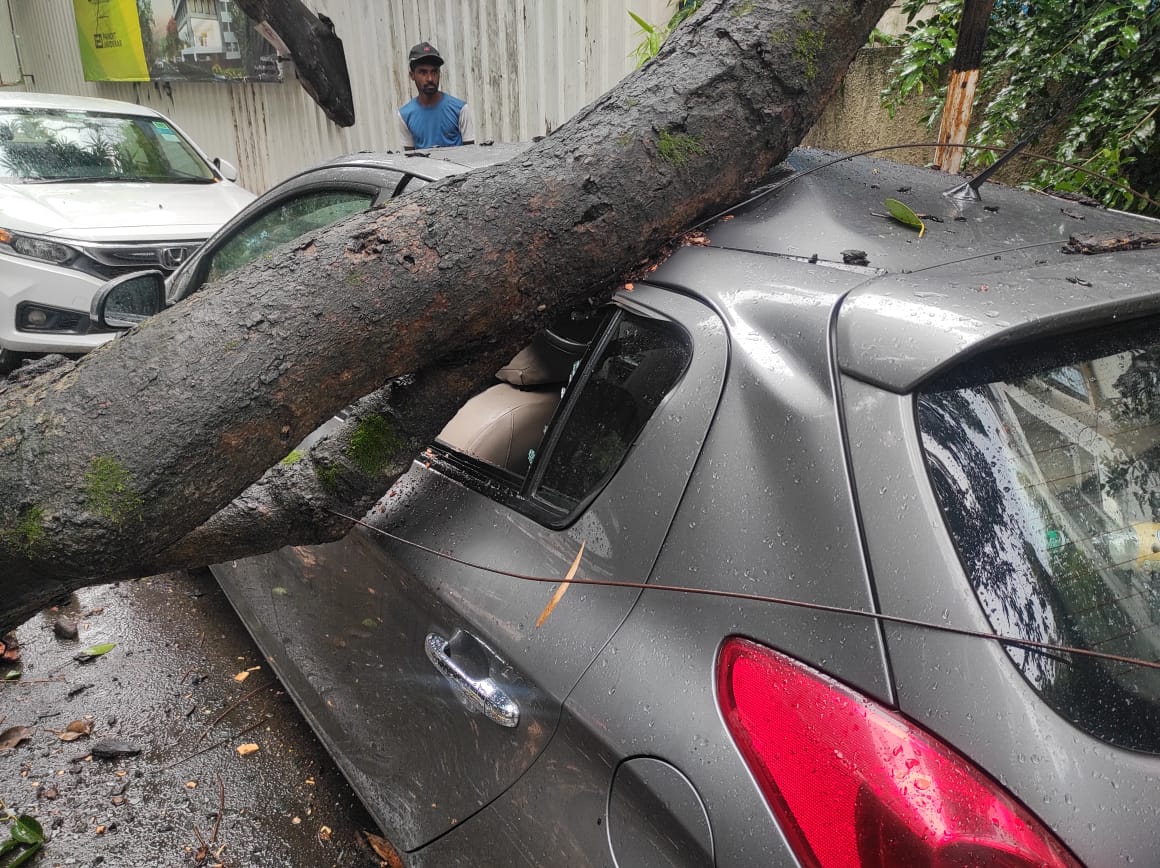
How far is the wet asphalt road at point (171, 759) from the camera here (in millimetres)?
2330

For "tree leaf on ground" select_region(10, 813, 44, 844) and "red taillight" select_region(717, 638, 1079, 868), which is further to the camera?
"tree leaf on ground" select_region(10, 813, 44, 844)

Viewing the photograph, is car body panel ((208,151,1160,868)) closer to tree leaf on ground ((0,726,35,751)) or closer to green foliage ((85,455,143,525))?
green foliage ((85,455,143,525))

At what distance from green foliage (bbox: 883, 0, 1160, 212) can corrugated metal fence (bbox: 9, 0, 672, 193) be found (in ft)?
7.01

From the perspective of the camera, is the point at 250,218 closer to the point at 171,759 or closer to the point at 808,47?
Answer: the point at 171,759

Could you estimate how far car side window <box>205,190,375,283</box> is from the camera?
2.69m

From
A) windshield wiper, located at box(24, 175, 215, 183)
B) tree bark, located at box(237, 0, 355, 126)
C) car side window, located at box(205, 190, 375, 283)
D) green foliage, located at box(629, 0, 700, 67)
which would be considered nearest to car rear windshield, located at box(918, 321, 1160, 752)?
car side window, located at box(205, 190, 375, 283)

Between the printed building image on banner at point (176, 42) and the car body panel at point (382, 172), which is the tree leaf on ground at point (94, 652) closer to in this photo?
the car body panel at point (382, 172)

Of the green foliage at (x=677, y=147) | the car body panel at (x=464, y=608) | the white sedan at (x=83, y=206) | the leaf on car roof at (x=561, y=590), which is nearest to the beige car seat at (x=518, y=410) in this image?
the car body panel at (x=464, y=608)

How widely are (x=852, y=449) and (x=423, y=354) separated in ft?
3.16

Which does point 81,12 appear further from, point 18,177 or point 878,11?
point 878,11

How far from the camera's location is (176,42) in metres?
10.6

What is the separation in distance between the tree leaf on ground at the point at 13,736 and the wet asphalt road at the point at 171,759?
3 cm

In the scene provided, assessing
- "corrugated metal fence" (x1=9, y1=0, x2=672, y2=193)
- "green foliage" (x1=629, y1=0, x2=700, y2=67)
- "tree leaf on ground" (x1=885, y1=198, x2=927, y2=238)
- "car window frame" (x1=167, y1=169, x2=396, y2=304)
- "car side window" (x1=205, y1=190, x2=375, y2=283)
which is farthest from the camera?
"corrugated metal fence" (x1=9, y1=0, x2=672, y2=193)

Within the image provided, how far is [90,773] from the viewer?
2.59 meters
